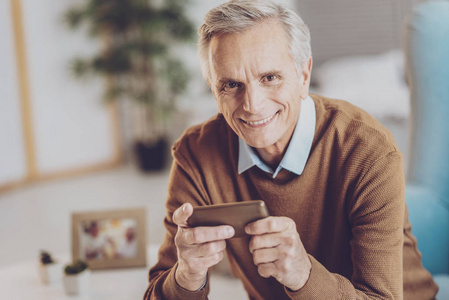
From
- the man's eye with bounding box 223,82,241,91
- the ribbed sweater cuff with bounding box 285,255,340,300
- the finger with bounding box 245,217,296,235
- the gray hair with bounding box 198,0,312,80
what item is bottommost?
the ribbed sweater cuff with bounding box 285,255,340,300

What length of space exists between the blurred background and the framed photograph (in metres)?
2.05

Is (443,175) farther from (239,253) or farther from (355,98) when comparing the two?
(355,98)

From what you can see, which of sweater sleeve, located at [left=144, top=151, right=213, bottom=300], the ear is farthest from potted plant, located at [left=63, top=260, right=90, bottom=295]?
the ear

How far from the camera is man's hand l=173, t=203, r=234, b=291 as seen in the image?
92cm

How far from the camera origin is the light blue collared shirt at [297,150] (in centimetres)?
109

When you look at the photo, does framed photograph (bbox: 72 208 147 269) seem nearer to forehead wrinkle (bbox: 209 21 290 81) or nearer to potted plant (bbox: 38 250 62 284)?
potted plant (bbox: 38 250 62 284)

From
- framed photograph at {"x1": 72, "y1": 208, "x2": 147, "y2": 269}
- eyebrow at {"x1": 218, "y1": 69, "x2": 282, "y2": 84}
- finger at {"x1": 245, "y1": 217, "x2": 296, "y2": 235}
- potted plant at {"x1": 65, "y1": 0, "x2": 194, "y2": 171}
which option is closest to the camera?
finger at {"x1": 245, "y1": 217, "x2": 296, "y2": 235}

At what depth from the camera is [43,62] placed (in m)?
4.41

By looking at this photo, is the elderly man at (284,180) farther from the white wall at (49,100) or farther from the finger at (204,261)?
the white wall at (49,100)

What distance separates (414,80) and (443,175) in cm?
28

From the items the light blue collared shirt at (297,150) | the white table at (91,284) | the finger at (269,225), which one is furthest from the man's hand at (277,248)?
the white table at (91,284)

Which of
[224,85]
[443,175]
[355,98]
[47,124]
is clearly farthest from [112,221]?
[47,124]

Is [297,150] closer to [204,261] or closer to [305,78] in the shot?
[305,78]

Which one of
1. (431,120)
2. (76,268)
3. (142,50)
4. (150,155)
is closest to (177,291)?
(76,268)
